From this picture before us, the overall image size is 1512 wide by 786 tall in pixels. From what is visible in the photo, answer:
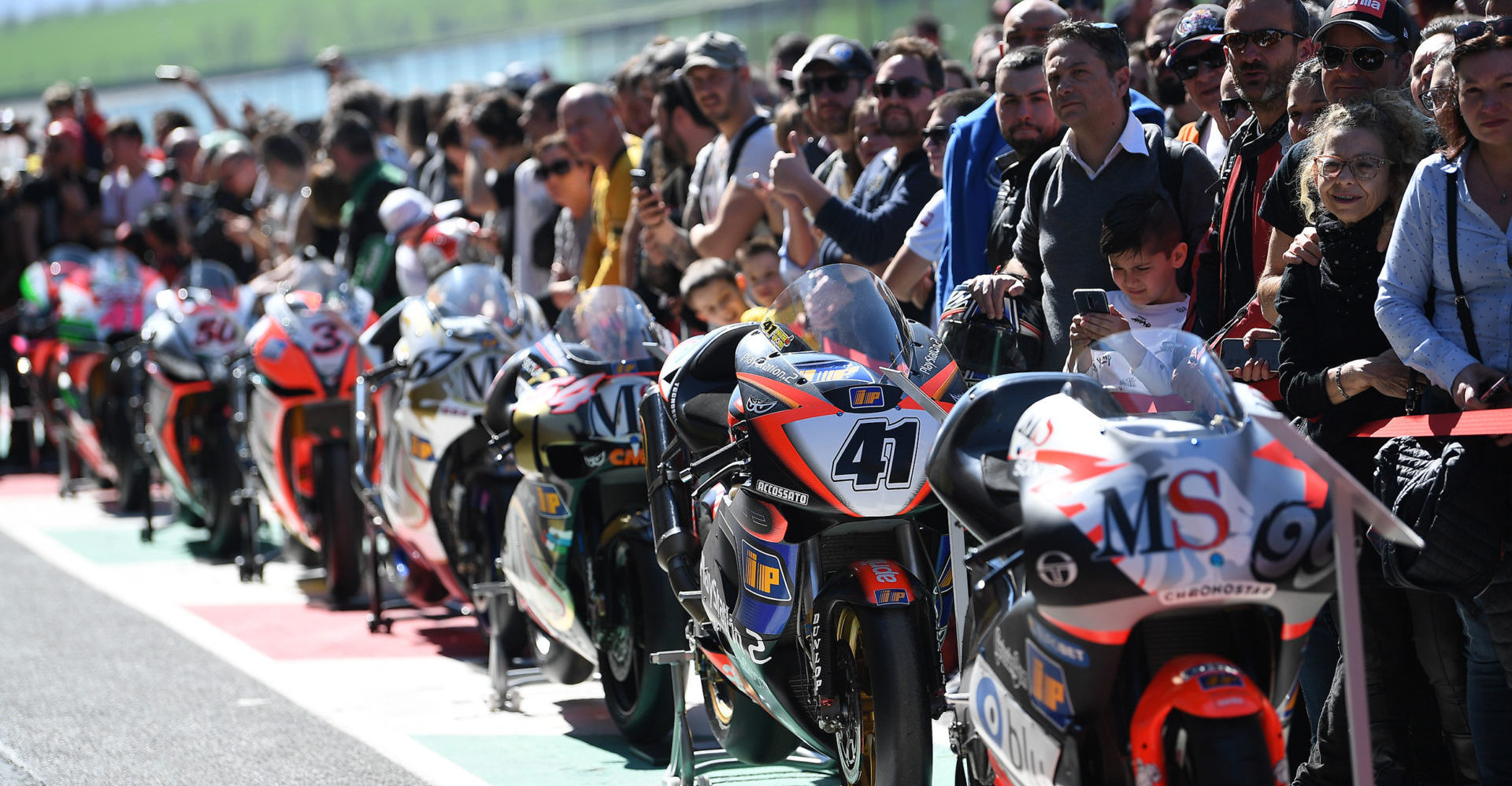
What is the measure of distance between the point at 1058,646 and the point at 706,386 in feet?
6.42

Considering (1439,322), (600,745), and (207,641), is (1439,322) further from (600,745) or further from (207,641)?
(207,641)

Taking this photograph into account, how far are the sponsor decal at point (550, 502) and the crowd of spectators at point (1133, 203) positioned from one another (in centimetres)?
120

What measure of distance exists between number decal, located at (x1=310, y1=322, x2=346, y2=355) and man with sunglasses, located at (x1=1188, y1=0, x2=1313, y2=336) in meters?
4.80

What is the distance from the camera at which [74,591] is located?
9180 mm

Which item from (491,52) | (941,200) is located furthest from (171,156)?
(941,200)

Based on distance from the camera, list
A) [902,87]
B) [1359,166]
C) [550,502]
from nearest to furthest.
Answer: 1. [1359,166]
2. [550,502]
3. [902,87]

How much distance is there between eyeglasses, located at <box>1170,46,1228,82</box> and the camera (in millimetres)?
5969

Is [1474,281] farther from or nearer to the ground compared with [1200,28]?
nearer to the ground

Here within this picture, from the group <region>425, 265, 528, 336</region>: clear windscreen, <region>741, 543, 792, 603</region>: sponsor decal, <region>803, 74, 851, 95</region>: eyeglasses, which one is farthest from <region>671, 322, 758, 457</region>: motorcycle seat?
<region>803, 74, 851, 95</region>: eyeglasses

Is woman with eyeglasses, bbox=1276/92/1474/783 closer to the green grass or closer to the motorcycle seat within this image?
the motorcycle seat

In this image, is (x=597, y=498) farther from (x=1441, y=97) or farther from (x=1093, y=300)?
(x=1441, y=97)

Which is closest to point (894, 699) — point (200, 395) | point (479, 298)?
point (479, 298)

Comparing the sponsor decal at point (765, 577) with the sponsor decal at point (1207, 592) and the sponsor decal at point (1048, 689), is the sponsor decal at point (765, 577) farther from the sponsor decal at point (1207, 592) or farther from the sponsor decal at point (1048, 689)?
the sponsor decal at point (1207, 592)

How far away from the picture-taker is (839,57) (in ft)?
25.2
